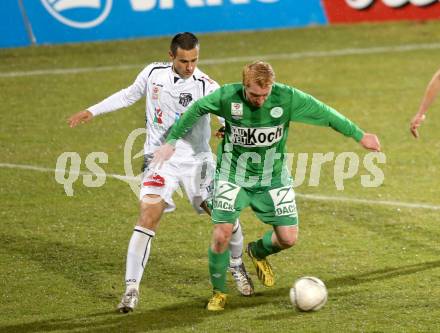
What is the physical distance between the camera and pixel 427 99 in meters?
9.30

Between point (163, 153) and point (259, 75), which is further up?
point (259, 75)

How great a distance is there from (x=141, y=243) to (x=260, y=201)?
3.25 ft

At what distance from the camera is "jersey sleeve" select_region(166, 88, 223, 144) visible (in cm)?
815

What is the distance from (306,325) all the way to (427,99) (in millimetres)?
2515

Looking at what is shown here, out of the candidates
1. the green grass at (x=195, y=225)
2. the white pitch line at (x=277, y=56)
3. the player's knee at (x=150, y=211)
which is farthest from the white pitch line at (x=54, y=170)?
the white pitch line at (x=277, y=56)

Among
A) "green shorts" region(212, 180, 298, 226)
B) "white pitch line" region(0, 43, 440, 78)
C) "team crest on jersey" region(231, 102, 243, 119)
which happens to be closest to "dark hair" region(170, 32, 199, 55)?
"team crest on jersey" region(231, 102, 243, 119)

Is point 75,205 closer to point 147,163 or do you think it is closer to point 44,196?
point 44,196

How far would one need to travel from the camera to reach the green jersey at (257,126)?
8.15m

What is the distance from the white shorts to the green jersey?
15.1 inches

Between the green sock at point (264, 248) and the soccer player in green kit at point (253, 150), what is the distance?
0.18 metres

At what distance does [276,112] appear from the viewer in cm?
817

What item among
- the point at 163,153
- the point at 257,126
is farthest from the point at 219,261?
the point at 257,126

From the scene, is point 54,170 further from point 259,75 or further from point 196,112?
point 259,75

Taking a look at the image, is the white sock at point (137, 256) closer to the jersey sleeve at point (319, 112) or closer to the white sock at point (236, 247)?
the white sock at point (236, 247)
